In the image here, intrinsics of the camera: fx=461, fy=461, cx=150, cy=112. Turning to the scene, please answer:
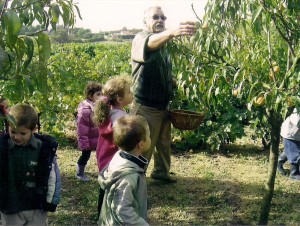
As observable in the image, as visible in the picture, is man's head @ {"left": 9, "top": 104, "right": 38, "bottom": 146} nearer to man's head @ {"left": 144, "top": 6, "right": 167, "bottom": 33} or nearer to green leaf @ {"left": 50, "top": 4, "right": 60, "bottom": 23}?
green leaf @ {"left": 50, "top": 4, "right": 60, "bottom": 23}

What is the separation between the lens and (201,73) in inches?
128

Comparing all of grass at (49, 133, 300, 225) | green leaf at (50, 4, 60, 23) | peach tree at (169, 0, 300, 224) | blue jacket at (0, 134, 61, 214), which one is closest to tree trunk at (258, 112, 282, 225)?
peach tree at (169, 0, 300, 224)

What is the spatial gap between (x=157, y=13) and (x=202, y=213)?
177cm

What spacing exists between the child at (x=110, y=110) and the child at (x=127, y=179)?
2.22ft

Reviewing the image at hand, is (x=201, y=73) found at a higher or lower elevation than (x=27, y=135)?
higher

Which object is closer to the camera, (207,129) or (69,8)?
(69,8)

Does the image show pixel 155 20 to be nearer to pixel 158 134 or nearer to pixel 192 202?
pixel 158 134

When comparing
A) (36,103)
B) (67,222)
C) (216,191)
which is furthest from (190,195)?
(36,103)

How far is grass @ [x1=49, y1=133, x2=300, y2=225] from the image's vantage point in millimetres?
3947

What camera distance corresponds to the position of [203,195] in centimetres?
449

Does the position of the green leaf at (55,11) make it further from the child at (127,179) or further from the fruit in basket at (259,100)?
the fruit in basket at (259,100)

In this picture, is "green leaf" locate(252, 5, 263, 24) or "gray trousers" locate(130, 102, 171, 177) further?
"gray trousers" locate(130, 102, 171, 177)

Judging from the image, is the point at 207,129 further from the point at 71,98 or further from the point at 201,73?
the point at 201,73

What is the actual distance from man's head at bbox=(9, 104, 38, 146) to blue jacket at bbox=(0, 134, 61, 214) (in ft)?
0.28
